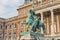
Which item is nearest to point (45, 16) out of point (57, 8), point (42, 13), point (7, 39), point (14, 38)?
point (42, 13)

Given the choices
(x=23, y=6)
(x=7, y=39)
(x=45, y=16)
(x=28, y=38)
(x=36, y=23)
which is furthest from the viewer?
(x=7, y=39)

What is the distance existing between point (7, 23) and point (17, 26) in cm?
723

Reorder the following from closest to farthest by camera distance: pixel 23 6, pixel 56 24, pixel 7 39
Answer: pixel 56 24 < pixel 23 6 < pixel 7 39

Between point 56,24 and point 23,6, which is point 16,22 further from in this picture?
point 56,24

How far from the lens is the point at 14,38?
4531cm

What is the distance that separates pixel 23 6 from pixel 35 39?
30234 millimetres

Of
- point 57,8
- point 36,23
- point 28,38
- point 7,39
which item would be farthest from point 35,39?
point 7,39

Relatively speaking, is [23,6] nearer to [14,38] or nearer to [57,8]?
[14,38]

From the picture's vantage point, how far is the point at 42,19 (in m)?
31.3

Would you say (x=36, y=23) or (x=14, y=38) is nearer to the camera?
(x=36, y=23)

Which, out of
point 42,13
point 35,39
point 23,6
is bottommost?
point 35,39

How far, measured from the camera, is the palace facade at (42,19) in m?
29.2

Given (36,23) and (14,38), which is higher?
(36,23)

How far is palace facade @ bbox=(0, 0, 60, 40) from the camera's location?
29189 millimetres
